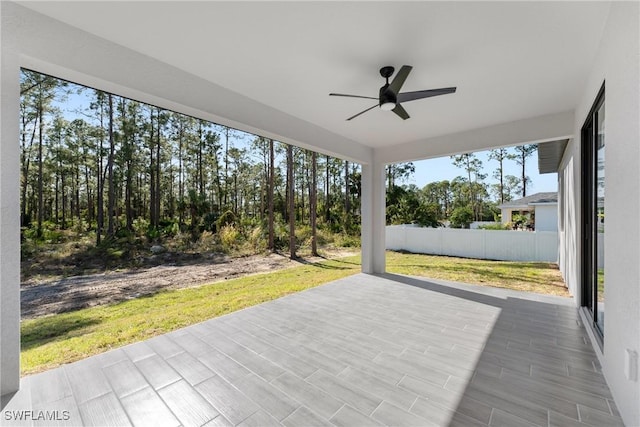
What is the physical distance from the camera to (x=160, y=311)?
3.99 metres

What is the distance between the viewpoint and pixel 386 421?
5.05ft

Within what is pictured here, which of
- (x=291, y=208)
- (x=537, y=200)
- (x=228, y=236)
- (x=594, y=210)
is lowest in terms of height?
(x=228, y=236)

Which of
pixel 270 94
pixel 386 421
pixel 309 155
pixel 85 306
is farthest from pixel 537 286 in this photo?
pixel 85 306

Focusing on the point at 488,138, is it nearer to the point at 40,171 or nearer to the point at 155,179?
the point at 155,179

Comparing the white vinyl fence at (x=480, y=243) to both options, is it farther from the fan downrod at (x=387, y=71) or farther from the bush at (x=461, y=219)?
the fan downrod at (x=387, y=71)

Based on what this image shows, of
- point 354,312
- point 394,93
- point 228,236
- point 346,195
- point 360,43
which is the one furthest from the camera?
point 346,195

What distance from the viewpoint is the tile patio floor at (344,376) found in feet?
5.23

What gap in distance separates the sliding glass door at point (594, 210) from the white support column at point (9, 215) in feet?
14.1

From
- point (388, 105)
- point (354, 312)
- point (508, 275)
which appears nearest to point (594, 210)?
point (388, 105)

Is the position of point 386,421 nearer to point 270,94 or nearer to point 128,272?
point 270,94

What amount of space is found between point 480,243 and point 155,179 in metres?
9.24

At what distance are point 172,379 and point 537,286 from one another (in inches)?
222

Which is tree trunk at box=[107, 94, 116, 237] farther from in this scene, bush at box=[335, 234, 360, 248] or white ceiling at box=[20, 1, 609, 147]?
bush at box=[335, 234, 360, 248]

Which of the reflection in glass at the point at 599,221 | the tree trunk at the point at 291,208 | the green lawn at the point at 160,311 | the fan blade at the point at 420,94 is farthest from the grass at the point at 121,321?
the reflection in glass at the point at 599,221
